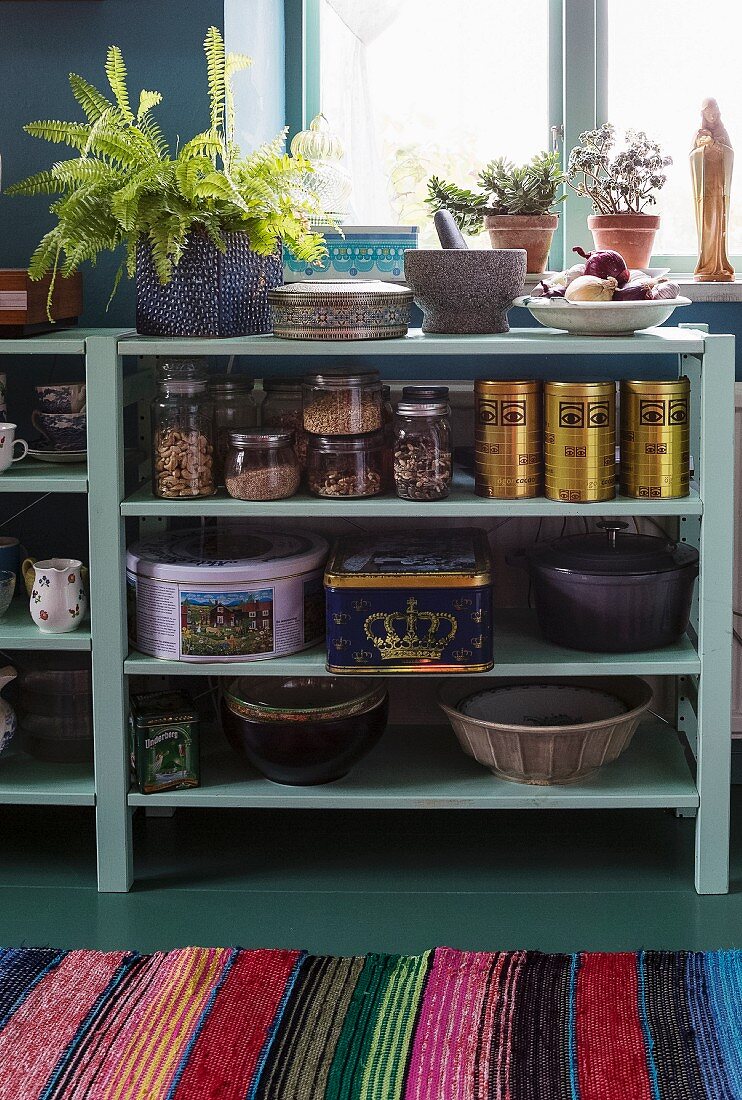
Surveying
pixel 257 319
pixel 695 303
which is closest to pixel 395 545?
pixel 257 319

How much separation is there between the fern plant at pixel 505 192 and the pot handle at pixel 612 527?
64cm

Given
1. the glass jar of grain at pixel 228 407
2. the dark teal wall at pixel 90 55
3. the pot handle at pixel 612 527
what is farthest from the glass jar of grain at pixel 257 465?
the dark teal wall at pixel 90 55

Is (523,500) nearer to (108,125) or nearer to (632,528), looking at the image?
(632,528)

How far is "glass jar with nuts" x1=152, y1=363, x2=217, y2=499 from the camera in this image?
215 cm

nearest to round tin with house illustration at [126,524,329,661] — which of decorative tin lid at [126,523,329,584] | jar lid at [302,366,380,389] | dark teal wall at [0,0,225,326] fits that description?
decorative tin lid at [126,523,329,584]

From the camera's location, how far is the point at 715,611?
2.12 m

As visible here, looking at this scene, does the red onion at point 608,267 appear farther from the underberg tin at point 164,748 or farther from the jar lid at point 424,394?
the underberg tin at point 164,748

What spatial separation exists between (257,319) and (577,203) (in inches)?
35.0

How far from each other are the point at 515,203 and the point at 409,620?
938 mm

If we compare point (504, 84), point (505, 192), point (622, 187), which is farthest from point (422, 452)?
point (504, 84)

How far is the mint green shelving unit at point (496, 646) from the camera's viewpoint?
2.08 metres

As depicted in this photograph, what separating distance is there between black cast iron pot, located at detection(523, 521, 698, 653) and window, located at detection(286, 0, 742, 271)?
0.85 m

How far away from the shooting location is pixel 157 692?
92.7 inches

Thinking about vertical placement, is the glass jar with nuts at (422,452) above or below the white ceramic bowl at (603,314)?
below
